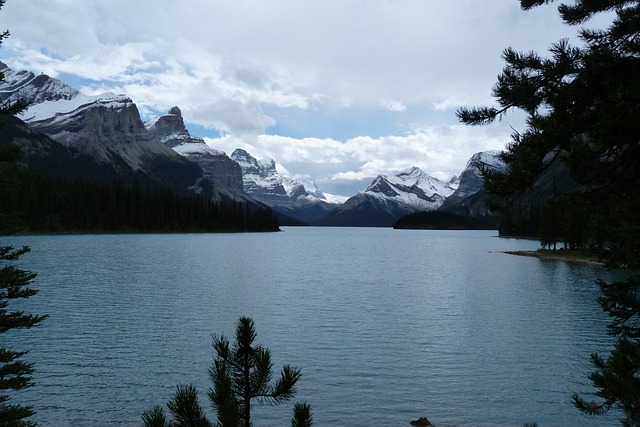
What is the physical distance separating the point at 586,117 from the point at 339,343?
30449 mm

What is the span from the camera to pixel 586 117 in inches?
420

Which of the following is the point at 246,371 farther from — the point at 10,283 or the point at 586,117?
the point at 10,283

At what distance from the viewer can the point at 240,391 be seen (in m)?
9.32


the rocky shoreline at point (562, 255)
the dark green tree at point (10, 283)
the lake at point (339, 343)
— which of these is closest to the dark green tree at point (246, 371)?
the dark green tree at point (10, 283)

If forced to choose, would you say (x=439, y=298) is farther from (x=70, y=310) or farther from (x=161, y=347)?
(x=70, y=310)

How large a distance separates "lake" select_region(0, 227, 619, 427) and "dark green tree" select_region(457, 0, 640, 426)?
1608 centimetres

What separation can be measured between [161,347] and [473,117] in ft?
105

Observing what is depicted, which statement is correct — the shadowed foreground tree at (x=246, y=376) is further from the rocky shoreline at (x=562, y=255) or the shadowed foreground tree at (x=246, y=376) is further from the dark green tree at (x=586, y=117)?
the rocky shoreline at (x=562, y=255)

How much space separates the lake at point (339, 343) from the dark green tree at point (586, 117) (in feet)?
52.7

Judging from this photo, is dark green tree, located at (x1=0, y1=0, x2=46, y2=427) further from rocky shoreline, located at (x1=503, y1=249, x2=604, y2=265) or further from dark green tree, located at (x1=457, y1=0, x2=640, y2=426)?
rocky shoreline, located at (x1=503, y1=249, x2=604, y2=265)

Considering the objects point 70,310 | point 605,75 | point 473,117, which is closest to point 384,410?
point 473,117

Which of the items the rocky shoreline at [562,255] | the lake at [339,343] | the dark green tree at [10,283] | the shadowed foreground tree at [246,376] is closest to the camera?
the shadowed foreground tree at [246,376]

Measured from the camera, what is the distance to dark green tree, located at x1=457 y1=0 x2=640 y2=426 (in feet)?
33.1

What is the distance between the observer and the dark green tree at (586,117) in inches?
397
